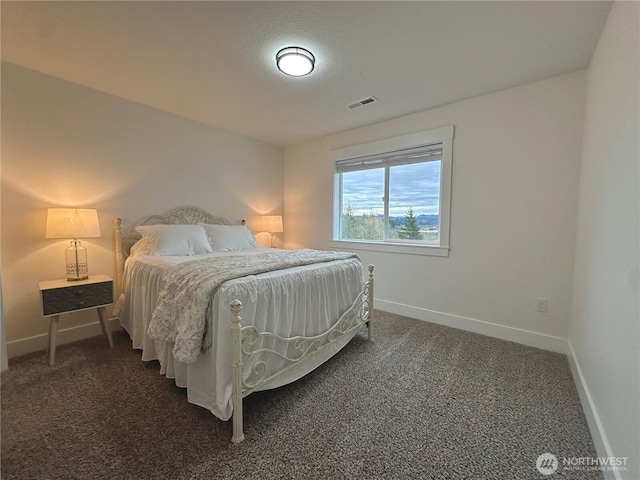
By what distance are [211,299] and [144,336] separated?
1.06 metres

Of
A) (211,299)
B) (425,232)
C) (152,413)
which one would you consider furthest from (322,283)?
(425,232)

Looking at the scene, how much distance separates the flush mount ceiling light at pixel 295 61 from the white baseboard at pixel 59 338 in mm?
2690

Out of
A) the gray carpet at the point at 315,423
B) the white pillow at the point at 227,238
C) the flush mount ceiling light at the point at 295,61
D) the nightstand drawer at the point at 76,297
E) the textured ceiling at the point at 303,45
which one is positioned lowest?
the gray carpet at the point at 315,423

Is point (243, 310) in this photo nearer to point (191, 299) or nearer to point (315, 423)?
point (191, 299)

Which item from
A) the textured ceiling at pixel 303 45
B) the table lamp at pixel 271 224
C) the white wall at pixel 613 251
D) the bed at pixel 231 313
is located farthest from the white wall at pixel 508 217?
the table lamp at pixel 271 224

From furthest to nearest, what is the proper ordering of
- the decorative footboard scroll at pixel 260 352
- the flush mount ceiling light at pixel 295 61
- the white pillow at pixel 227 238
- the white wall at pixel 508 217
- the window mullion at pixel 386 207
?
the window mullion at pixel 386 207, the white pillow at pixel 227 238, the white wall at pixel 508 217, the flush mount ceiling light at pixel 295 61, the decorative footboard scroll at pixel 260 352

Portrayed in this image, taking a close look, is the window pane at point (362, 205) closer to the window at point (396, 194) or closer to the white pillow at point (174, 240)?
the window at point (396, 194)

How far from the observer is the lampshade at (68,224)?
7.33 ft

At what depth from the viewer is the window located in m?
3.04

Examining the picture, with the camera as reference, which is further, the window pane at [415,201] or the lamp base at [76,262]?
the window pane at [415,201]

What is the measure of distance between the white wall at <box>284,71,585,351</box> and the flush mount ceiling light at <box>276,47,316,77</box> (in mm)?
1561

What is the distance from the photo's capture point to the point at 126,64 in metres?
2.19

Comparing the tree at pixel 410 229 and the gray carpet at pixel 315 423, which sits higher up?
the tree at pixel 410 229

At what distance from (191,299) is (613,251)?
2.26 meters
